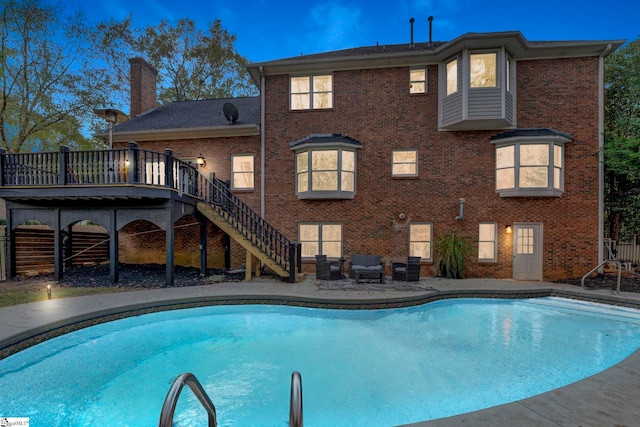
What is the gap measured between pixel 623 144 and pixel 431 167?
6.07m

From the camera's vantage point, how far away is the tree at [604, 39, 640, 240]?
32.4 ft

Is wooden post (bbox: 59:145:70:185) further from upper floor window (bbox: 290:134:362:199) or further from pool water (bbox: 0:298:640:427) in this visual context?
upper floor window (bbox: 290:134:362:199)

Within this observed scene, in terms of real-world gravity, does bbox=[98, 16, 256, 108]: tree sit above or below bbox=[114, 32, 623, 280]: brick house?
above

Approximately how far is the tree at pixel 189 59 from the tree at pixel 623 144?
20.9m

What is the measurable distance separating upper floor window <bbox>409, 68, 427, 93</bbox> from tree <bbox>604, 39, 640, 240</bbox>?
6.62m

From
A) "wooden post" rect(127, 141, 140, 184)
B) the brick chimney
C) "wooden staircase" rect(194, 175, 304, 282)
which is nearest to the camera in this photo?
"wooden post" rect(127, 141, 140, 184)

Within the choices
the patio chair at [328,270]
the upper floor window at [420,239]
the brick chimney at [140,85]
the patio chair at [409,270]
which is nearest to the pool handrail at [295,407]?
the patio chair at [328,270]

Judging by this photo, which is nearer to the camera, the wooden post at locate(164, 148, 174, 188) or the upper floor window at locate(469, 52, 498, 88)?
the wooden post at locate(164, 148, 174, 188)

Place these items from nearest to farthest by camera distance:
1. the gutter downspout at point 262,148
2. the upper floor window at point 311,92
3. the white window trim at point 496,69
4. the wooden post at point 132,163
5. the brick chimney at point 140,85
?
the wooden post at point 132,163 → the white window trim at point 496,69 → the upper floor window at point 311,92 → the gutter downspout at point 262,148 → the brick chimney at point 140,85

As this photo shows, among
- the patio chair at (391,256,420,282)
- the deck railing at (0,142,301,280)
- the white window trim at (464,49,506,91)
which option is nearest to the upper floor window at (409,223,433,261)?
the patio chair at (391,256,420,282)

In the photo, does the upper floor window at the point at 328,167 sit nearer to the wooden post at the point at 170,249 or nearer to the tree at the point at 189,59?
the wooden post at the point at 170,249

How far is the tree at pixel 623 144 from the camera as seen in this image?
9.87 meters

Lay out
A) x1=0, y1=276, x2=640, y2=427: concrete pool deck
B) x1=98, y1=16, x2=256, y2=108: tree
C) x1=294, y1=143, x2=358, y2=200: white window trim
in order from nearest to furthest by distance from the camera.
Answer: x1=0, y1=276, x2=640, y2=427: concrete pool deck → x1=294, y1=143, x2=358, y2=200: white window trim → x1=98, y1=16, x2=256, y2=108: tree

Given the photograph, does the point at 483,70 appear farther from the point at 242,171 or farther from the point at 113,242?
the point at 113,242
